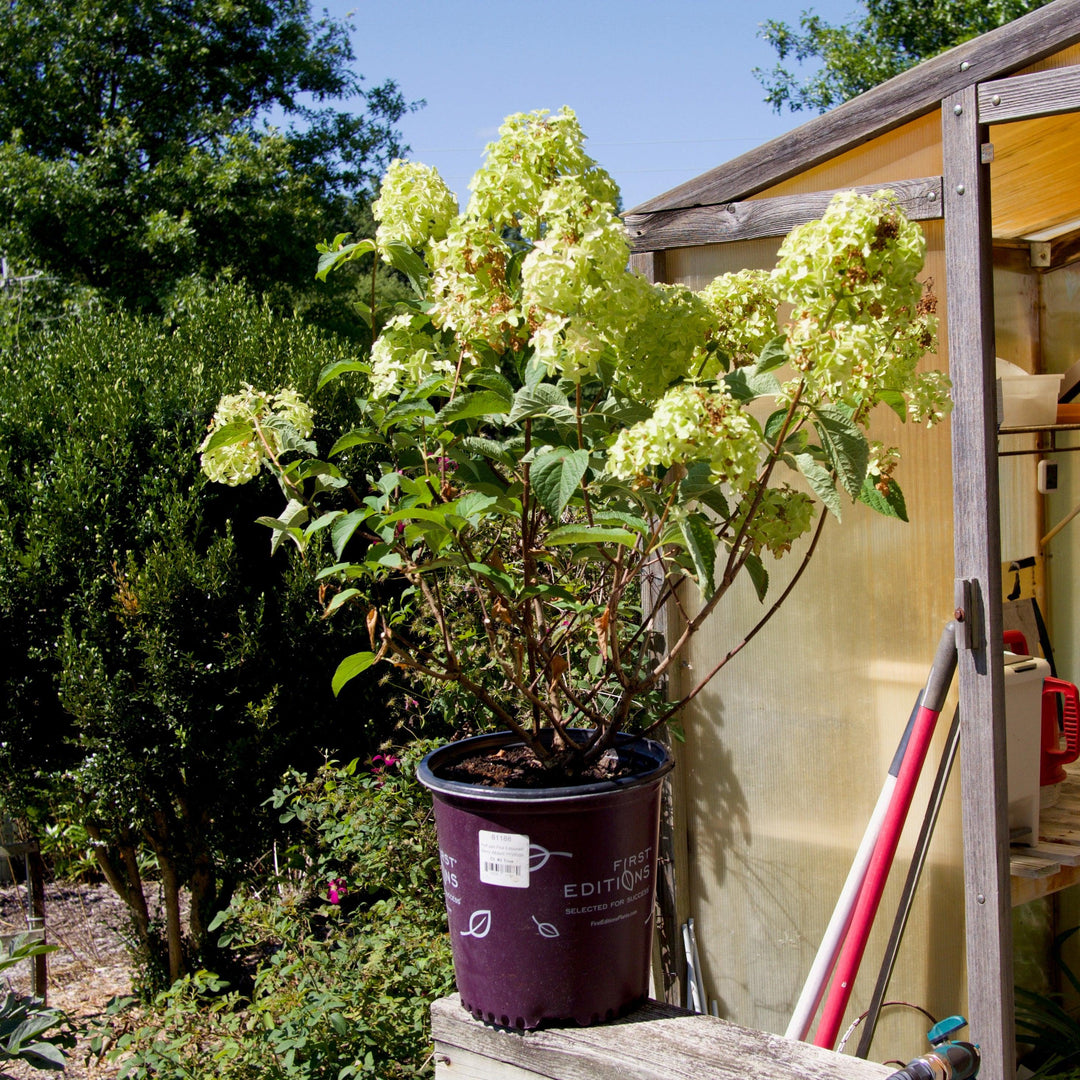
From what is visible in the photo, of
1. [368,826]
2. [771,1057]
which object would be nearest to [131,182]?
[368,826]

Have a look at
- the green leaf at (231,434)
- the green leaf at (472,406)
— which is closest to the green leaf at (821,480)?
the green leaf at (472,406)

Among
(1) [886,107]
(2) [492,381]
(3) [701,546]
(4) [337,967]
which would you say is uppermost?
(1) [886,107]

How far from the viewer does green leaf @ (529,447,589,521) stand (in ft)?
3.46

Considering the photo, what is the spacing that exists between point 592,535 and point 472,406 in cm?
22

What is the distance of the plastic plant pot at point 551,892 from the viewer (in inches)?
48.2

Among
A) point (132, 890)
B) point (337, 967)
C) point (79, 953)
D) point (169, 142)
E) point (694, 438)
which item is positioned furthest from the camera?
point (169, 142)

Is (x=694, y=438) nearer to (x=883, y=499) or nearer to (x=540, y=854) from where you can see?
(x=883, y=499)

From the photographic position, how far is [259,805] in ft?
10.1

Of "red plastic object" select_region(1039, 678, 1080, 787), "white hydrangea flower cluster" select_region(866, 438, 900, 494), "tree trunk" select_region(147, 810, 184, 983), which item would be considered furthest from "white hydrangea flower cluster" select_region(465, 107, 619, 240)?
"tree trunk" select_region(147, 810, 184, 983)

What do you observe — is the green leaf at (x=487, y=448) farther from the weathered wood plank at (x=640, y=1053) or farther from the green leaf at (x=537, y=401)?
the weathered wood plank at (x=640, y=1053)

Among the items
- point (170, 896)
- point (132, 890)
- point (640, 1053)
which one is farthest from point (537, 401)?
point (132, 890)

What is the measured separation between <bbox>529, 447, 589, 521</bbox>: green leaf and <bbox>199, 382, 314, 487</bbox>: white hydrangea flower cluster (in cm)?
43

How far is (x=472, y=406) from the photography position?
3.83 ft

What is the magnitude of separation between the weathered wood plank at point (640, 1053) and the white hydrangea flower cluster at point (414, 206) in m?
1.03
